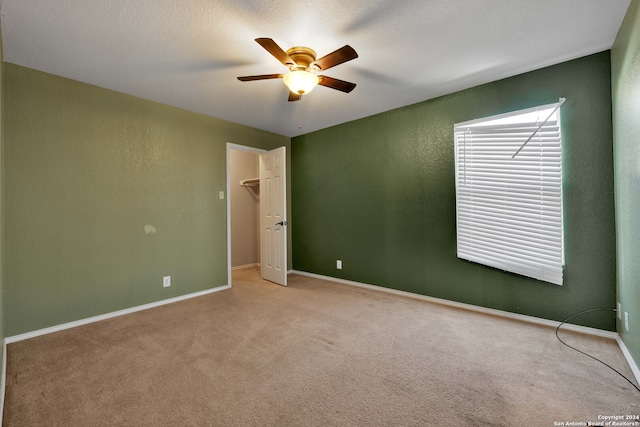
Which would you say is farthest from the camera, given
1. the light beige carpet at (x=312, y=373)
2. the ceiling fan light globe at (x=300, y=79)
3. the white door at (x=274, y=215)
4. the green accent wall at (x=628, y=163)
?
the white door at (x=274, y=215)

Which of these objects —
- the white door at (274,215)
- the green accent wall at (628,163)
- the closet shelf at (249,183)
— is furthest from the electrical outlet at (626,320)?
the closet shelf at (249,183)

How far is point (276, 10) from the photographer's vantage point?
1.90 metres

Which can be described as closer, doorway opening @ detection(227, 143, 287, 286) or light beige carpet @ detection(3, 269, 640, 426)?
light beige carpet @ detection(3, 269, 640, 426)

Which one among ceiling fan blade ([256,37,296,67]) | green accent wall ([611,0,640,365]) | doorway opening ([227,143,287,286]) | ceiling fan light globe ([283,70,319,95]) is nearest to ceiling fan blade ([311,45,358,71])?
ceiling fan light globe ([283,70,319,95])

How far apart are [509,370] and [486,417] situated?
2.04ft

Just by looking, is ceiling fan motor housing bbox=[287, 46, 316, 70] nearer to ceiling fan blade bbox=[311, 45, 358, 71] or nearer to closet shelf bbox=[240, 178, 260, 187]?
ceiling fan blade bbox=[311, 45, 358, 71]

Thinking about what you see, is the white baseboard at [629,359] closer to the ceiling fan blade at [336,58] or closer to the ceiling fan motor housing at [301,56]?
the ceiling fan blade at [336,58]

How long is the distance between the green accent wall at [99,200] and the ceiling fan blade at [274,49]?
7.21ft

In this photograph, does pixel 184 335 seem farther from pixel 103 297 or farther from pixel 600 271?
pixel 600 271

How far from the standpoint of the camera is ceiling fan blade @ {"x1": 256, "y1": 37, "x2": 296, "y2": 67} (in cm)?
179

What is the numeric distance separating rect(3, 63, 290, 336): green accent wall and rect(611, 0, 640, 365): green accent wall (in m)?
4.23

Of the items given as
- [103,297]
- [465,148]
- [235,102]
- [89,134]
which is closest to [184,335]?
[103,297]

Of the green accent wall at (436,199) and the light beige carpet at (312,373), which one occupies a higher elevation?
the green accent wall at (436,199)

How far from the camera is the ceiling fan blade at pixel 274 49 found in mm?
1790
